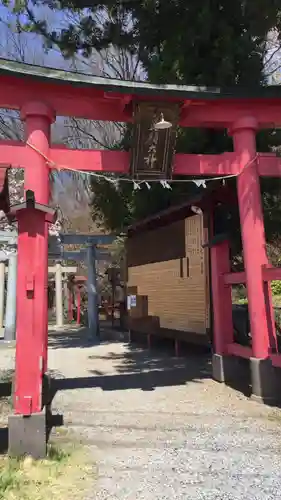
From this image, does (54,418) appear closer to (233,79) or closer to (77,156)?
(77,156)

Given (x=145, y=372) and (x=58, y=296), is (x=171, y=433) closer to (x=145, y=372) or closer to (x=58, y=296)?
(x=145, y=372)

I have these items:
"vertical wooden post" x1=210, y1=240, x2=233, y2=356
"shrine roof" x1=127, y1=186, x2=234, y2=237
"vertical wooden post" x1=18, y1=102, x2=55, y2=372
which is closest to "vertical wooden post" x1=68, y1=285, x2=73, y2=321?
"shrine roof" x1=127, y1=186, x2=234, y2=237

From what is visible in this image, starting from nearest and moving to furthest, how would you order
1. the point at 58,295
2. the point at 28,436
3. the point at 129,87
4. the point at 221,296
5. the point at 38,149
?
the point at 28,436
the point at 38,149
the point at 129,87
the point at 221,296
the point at 58,295

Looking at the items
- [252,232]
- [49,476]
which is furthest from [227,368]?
[49,476]

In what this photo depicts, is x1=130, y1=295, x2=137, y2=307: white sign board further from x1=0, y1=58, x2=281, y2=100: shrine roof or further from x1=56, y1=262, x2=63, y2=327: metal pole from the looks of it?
x1=56, y1=262, x2=63, y2=327: metal pole

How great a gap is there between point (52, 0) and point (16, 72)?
4.73m

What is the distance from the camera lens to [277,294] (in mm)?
18562

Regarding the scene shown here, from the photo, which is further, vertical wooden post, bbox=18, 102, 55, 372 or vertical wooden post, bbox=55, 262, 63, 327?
vertical wooden post, bbox=55, 262, 63, 327

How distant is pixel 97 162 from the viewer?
6.12 meters

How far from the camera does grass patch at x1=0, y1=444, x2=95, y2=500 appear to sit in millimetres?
3459

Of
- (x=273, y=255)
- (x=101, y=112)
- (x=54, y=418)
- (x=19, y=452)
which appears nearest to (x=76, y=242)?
(x=273, y=255)

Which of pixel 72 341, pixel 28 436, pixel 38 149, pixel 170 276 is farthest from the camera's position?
pixel 72 341

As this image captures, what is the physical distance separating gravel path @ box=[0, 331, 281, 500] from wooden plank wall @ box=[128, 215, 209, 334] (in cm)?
110

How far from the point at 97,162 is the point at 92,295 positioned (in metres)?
10.1
